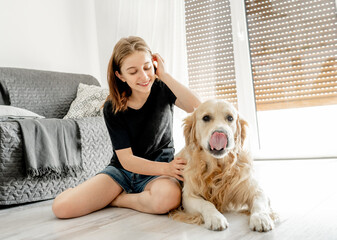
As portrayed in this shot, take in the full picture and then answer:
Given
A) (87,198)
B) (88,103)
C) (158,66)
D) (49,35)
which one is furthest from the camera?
(49,35)

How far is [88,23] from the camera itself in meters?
4.19

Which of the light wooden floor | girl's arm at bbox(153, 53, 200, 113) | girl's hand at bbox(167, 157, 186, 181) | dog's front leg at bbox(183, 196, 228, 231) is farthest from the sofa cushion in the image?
dog's front leg at bbox(183, 196, 228, 231)

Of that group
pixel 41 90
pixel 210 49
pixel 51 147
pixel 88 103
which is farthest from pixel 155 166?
pixel 210 49

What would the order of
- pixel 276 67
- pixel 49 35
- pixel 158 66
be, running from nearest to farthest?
pixel 158 66, pixel 276 67, pixel 49 35

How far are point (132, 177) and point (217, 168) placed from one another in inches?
20.6

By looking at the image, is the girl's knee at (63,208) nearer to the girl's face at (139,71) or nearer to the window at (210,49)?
the girl's face at (139,71)

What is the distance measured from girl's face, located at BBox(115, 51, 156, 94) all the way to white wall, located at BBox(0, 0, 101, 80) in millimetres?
2106

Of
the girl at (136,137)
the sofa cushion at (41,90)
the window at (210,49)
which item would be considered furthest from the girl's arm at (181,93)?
the window at (210,49)

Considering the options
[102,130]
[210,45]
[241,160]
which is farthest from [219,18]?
[241,160]

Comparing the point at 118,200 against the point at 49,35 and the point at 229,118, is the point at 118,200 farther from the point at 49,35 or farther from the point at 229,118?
the point at 49,35

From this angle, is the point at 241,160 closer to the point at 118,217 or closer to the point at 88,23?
the point at 118,217

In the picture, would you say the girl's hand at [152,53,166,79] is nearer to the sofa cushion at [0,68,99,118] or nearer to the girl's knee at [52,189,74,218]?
the girl's knee at [52,189,74,218]

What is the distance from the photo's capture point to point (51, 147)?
2.21 metres

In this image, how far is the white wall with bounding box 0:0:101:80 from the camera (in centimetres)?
330
